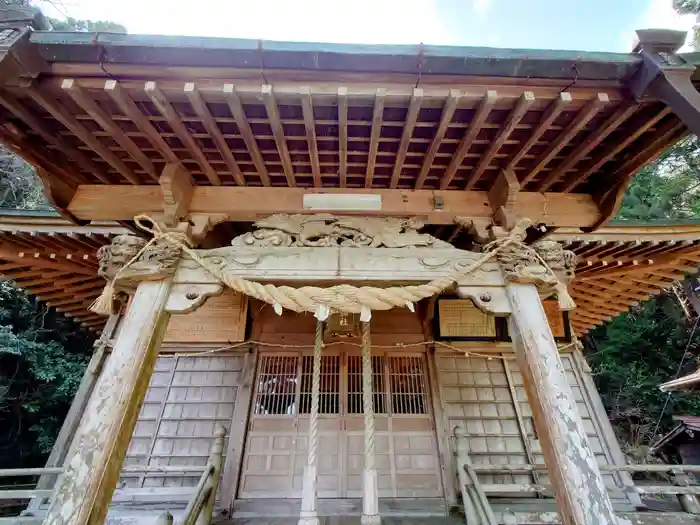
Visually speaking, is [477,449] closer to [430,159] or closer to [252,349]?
[252,349]

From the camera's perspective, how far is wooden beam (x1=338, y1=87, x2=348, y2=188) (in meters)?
2.58

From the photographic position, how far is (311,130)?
2852mm

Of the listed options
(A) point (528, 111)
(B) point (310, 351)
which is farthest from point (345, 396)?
(A) point (528, 111)

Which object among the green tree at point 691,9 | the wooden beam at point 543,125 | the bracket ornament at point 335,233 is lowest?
the bracket ornament at point 335,233

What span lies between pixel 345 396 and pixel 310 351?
0.82 metres

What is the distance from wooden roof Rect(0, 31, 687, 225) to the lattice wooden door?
315cm

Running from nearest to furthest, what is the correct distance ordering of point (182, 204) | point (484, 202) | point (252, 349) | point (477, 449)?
point (182, 204) < point (484, 202) < point (477, 449) < point (252, 349)

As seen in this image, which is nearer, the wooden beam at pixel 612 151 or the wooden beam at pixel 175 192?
the wooden beam at pixel 612 151

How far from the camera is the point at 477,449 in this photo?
207 inches

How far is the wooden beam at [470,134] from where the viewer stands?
2607mm

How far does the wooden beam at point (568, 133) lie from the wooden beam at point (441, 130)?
2.85ft

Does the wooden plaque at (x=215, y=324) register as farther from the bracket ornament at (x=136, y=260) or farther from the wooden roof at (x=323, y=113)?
the wooden roof at (x=323, y=113)

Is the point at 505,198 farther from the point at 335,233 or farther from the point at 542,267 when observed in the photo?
the point at 335,233

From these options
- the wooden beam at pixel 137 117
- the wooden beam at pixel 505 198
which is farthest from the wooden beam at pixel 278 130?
the wooden beam at pixel 505 198
